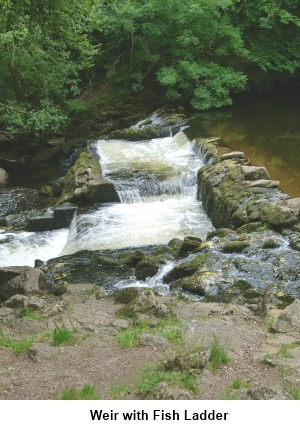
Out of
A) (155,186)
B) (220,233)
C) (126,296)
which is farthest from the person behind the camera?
(155,186)

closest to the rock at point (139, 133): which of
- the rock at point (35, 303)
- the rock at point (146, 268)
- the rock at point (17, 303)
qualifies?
the rock at point (146, 268)

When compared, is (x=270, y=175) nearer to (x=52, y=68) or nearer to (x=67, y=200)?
(x=67, y=200)

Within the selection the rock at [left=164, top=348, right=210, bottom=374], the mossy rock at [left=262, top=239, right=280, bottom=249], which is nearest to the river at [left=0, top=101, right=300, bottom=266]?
the mossy rock at [left=262, top=239, right=280, bottom=249]

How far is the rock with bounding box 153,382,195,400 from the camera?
3.97m

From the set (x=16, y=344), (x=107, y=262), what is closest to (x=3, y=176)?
(x=107, y=262)

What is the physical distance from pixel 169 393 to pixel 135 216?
7.69m

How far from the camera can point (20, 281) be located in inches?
310

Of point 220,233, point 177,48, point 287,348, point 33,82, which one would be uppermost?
point 177,48

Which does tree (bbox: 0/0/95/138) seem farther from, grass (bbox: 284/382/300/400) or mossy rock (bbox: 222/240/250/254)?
grass (bbox: 284/382/300/400)

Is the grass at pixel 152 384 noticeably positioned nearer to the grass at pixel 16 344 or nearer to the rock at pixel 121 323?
the grass at pixel 16 344

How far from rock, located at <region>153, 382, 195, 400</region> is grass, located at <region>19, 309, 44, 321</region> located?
8.49 feet

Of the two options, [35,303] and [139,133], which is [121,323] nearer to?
[35,303]

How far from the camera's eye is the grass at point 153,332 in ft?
17.3

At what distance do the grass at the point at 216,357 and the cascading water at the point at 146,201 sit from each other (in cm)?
523
